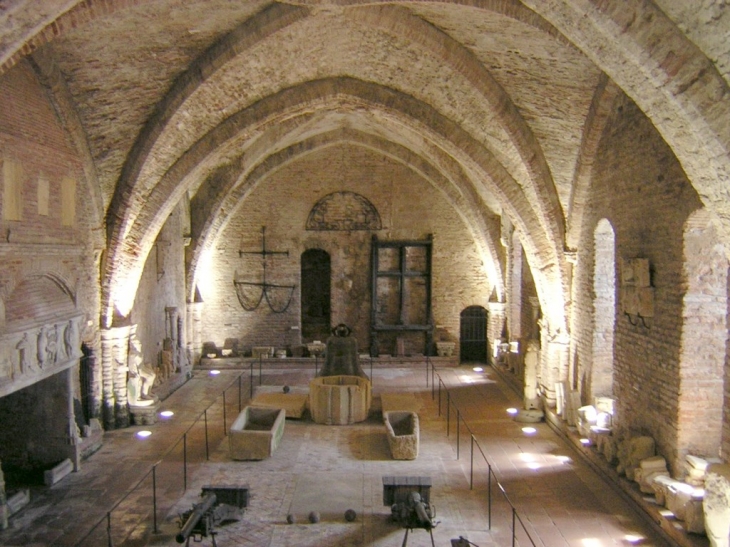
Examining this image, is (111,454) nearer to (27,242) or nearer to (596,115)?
(27,242)

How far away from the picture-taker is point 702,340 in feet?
23.7

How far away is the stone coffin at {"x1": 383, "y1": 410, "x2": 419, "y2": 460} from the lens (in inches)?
387

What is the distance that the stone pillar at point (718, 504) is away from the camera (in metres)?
6.03

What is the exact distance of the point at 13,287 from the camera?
8.30m

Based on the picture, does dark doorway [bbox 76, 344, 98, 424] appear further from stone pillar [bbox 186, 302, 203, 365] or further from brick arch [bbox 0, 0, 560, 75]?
stone pillar [bbox 186, 302, 203, 365]

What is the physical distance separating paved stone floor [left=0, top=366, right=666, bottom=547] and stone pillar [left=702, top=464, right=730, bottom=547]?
0.94 meters

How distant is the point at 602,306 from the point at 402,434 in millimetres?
3942

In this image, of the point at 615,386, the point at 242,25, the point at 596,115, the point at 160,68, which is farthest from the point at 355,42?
the point at 615,386

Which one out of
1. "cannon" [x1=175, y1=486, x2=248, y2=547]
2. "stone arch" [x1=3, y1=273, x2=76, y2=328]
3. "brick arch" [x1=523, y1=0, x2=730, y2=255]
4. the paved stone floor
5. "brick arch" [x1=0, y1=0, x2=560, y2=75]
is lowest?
the paved stone floor

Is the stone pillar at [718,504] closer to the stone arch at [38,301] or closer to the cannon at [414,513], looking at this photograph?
the cannon at [414,513]

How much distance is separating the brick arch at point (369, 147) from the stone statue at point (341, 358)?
20.0ft

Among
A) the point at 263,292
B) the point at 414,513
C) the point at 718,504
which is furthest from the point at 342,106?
the point at 718,504

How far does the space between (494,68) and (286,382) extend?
31.2 ft

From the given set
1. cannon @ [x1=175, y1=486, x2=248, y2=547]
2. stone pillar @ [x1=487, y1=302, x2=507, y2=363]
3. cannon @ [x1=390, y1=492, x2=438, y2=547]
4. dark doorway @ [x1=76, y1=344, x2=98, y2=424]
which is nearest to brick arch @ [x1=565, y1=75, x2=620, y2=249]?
cannon @ [x1=390, y1=492, x2=438, y2=547]
